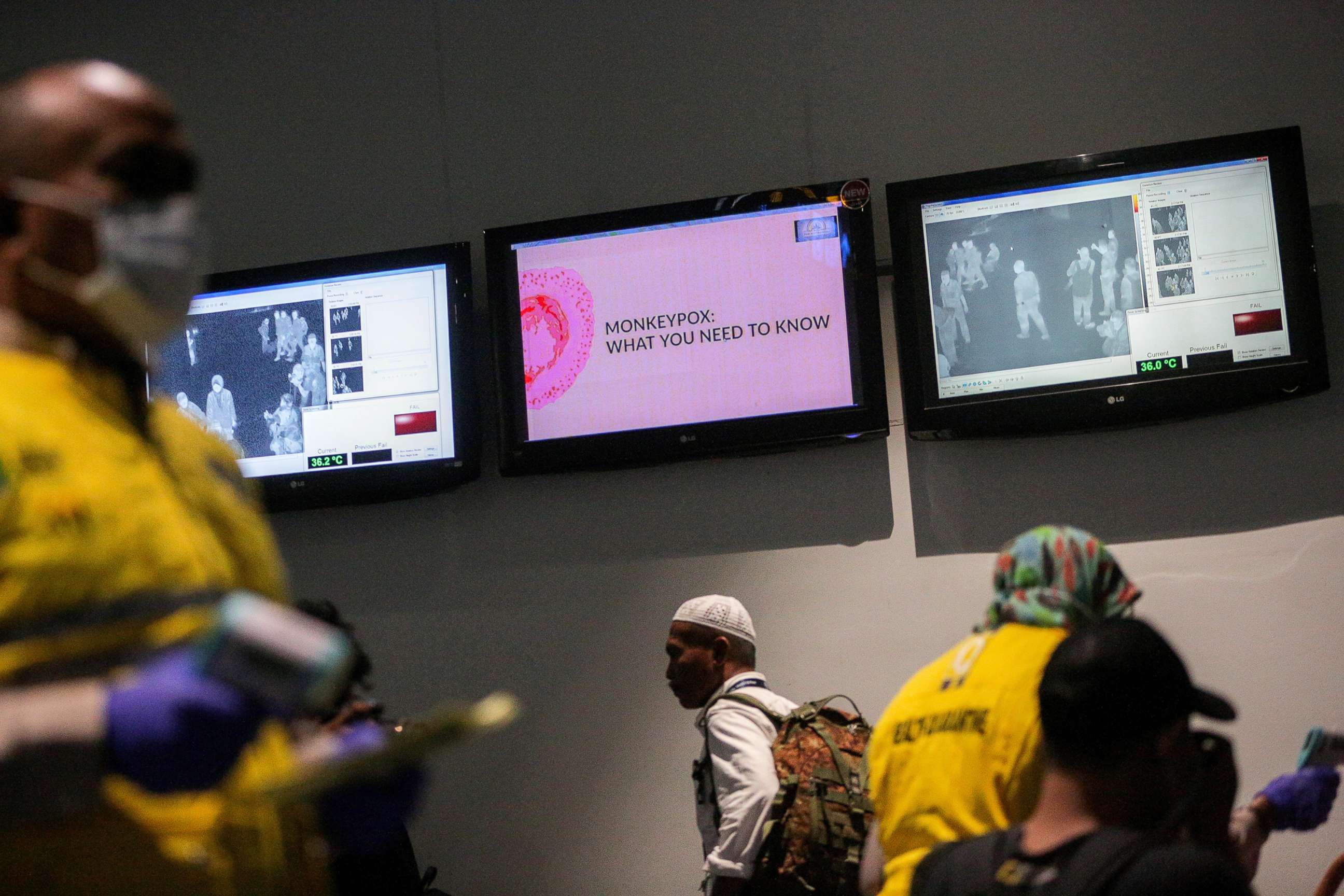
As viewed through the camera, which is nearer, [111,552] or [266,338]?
[111,552]

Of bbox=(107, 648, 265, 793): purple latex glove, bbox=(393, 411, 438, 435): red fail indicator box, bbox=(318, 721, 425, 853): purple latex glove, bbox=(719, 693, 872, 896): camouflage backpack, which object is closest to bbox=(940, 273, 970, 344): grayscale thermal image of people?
bbox=(719, 693, 872, 896): camouflage backpack

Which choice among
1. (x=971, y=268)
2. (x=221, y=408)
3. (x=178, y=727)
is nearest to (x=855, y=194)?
(x=971, y=268)

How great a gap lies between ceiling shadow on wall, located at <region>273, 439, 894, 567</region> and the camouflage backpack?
1.30 m

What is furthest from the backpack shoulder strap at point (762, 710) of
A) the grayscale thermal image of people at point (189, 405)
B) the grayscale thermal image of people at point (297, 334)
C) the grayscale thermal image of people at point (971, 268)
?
the grayscale thermal image of people at point (189, 405)

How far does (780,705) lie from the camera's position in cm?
377

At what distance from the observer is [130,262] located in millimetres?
1105

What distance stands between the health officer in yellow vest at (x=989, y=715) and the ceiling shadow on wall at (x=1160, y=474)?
2.20m

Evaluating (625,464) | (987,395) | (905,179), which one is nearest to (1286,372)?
(987,395)

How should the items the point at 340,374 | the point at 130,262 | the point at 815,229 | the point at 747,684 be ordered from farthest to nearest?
the point at 340,374 → the point at 815,229 → the point at 747,684 → the point at 130,262

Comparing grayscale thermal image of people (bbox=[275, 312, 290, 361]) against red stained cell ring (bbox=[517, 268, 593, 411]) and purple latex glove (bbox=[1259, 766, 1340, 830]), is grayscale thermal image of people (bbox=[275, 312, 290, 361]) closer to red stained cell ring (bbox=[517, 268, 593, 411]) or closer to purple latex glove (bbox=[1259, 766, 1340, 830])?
red stained cell ring (bbox=[517, 268, 593, 411])

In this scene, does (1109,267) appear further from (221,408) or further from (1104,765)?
(221,408)

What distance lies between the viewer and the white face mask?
1.08 m

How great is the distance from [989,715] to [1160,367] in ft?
8.19

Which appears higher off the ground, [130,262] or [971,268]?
[971,268]
